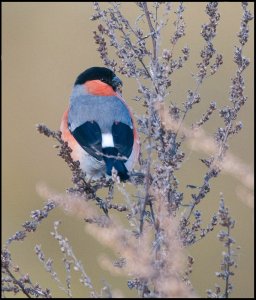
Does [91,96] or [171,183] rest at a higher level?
[91,96]

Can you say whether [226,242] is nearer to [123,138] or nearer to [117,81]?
[123,138]

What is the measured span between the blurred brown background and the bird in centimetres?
270

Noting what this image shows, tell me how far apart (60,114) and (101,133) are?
585 cm

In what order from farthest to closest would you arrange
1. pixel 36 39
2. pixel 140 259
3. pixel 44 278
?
pixel 36 39 → pixel 44 278 → pixel 140 259

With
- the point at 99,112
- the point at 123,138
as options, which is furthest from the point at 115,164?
the point at 99,112

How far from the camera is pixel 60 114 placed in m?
10.4

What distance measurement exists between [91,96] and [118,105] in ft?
0.85

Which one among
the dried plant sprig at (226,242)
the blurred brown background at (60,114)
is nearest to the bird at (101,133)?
the dried plant sprig at (226,242)

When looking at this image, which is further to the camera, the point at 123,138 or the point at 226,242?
the point at 123,138

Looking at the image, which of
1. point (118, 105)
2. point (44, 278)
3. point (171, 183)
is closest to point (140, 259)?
point (171, 183)

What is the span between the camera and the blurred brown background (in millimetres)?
8781

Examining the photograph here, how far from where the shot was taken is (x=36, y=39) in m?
12.0

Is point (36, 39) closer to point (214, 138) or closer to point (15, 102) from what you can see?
point (15, 102)

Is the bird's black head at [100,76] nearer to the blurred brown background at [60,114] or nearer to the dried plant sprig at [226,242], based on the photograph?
the dried plant sprig at [226,242]
